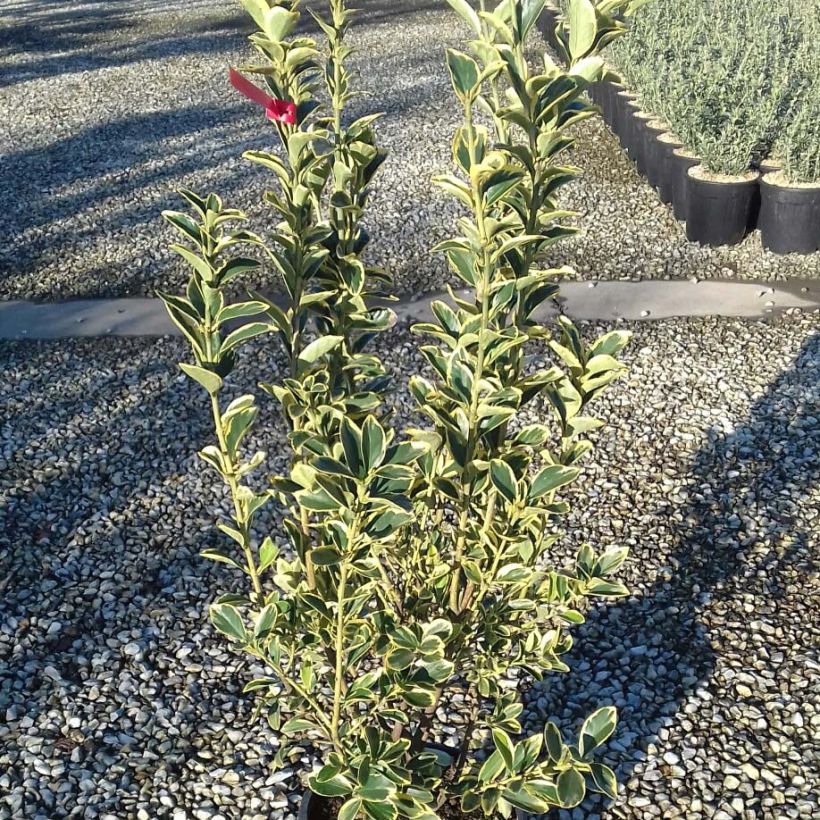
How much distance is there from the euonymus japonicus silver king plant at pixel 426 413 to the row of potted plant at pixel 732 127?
3.90m

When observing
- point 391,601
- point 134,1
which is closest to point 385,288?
point 391,601

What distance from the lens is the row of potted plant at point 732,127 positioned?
5.03 meters

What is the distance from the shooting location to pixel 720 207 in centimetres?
516

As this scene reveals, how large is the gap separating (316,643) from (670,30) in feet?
21.3

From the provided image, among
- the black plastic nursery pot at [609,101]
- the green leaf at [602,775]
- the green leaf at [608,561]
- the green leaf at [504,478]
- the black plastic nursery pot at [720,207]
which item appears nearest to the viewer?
the green leaf at [504,478]

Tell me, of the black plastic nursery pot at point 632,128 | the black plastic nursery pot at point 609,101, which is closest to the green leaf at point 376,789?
the black plastic nursery pot at point 632,128

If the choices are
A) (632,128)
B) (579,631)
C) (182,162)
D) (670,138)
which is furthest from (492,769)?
(182,162)

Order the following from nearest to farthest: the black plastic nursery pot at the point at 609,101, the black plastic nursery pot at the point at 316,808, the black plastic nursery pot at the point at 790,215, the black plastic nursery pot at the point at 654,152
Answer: the black plastic nursery pot at the point at 316,808 → the black plastic nursery pot at the point at 790,215 → the black plastic nursery pot at the point at 654,152 → the black plastic nursery pot at the point at 609,101

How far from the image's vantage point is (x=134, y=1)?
1398 cm

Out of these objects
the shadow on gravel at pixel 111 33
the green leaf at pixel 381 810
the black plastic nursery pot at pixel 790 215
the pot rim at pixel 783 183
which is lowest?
the black plastic nursery pot at pixel 790 215

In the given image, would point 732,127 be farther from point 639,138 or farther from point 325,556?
point 325,556

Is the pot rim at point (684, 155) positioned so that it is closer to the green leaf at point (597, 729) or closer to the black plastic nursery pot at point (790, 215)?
the black plastic nursery pot at point (790, 215)

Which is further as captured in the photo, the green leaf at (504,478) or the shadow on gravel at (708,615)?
the shadow on gravel at (708,615)

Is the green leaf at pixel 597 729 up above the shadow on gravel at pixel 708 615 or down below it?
above
